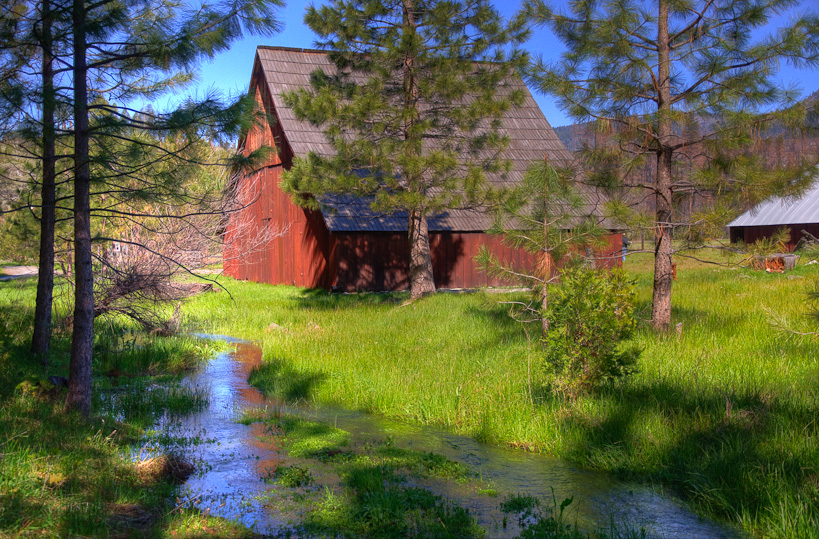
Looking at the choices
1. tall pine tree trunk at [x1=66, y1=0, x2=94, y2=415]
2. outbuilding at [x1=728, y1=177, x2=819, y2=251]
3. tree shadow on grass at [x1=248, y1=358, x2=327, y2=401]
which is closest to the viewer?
tall pine tree trunk at [x1=66, y1=0, x2=94, y2=415]

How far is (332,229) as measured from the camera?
64.6ft

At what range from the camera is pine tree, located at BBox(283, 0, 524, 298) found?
1520cm

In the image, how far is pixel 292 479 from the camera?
5441 mm

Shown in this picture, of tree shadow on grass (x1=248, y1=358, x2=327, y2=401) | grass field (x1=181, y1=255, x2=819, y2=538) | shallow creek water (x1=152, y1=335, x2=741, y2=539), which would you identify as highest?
grass field (x1=181, y1=255, x2=819, y2=538)

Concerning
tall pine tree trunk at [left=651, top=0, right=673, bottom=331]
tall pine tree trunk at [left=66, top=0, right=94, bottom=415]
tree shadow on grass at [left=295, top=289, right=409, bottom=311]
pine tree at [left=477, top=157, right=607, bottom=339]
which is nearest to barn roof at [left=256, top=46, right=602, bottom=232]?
tree shadow on grass at [left=295, top=289, right=409, bottom=311]

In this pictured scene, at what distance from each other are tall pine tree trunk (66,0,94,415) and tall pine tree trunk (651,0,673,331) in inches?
301

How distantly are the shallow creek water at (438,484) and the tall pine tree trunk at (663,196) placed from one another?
4.51m

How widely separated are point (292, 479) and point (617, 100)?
738 cm

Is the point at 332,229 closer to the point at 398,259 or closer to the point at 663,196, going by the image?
the point at 398,259

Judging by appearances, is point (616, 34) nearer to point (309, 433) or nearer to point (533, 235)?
point (533, 235)

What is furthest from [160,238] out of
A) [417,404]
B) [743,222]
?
[743,222]

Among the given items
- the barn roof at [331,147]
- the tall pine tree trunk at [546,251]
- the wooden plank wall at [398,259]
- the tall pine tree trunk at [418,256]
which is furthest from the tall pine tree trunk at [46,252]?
the wooden plank wall at [398,259]

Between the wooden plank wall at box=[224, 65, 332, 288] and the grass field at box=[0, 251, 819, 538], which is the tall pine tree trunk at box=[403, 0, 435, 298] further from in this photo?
the wooden plank wall at box=[224, 65, 332, 288]

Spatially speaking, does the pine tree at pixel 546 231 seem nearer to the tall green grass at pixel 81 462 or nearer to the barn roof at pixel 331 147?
the tall green grass at pixel 81 462
